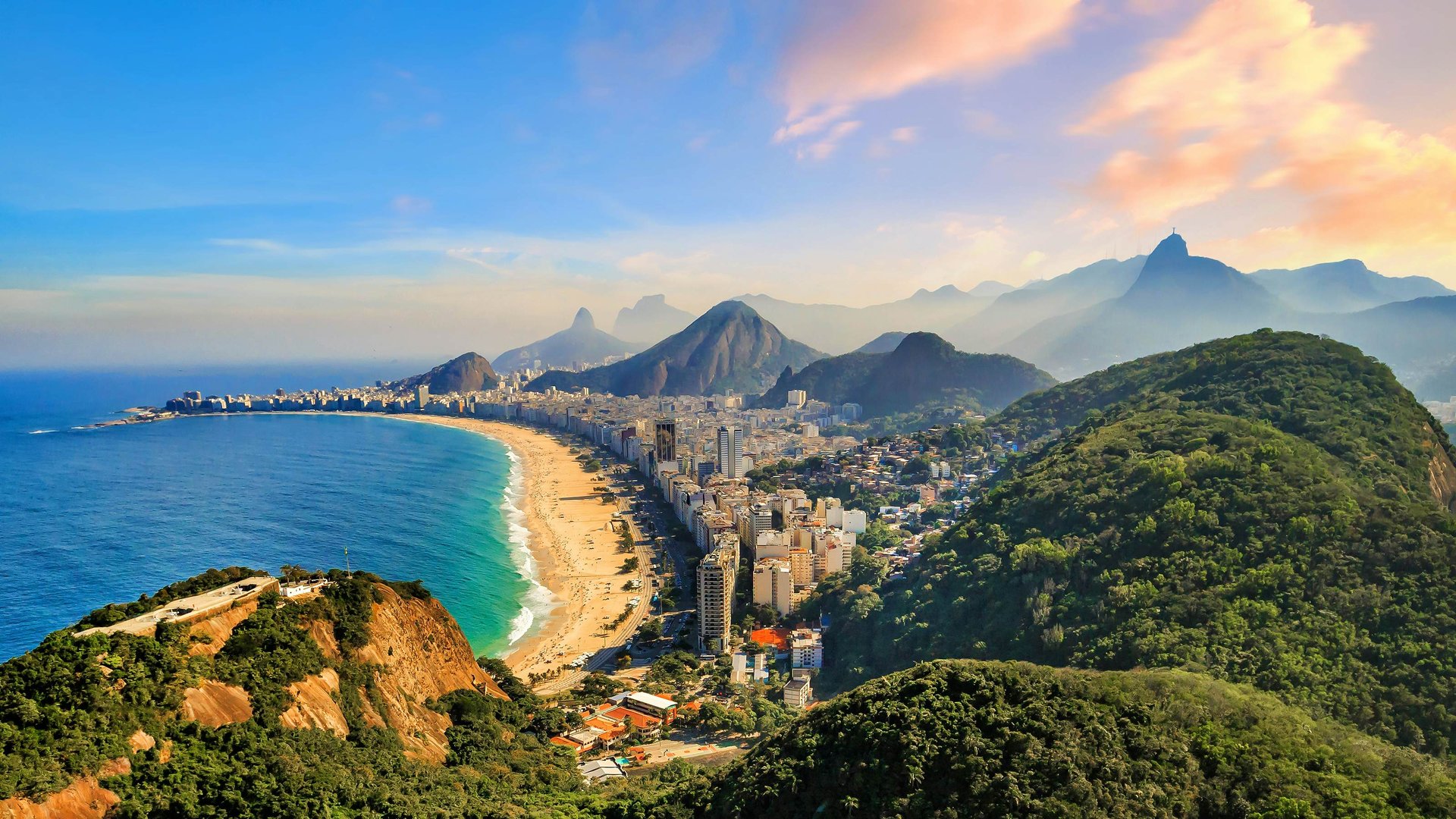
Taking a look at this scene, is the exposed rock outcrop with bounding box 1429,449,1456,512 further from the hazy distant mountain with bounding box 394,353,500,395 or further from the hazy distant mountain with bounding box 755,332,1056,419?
the hazy distant mountain with bounding box 394,353,500,395

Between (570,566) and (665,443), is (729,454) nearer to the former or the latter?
(665,443)

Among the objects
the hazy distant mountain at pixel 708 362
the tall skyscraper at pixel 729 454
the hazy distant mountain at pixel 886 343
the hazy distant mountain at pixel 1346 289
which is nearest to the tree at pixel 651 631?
the tall skyscraper at pixel 729 454

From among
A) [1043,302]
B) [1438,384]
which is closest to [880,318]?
[1043,302]

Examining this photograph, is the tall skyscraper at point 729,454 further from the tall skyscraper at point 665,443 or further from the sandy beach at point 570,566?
the sandy beach at point 570,566

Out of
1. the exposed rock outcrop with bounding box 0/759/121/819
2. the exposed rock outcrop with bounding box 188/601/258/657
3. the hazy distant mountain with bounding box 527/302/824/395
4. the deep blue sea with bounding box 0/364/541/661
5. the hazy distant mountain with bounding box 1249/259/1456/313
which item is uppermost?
the hazy distant mountain with bounding box 1249/259/1456/313

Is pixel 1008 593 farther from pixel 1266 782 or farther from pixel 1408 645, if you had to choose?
pixel 1266 782

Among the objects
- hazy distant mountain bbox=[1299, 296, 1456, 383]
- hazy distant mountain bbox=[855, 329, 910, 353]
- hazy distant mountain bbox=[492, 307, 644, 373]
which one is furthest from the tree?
hazy distant mountain bbox=[492, 307, 644, 373]

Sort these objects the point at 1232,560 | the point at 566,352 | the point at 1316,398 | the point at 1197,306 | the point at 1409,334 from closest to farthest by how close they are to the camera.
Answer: the point at 1232,560 → the point at 1316,398 → the point at 1409,334 → the point at 1197,306 → the point at 566,352
